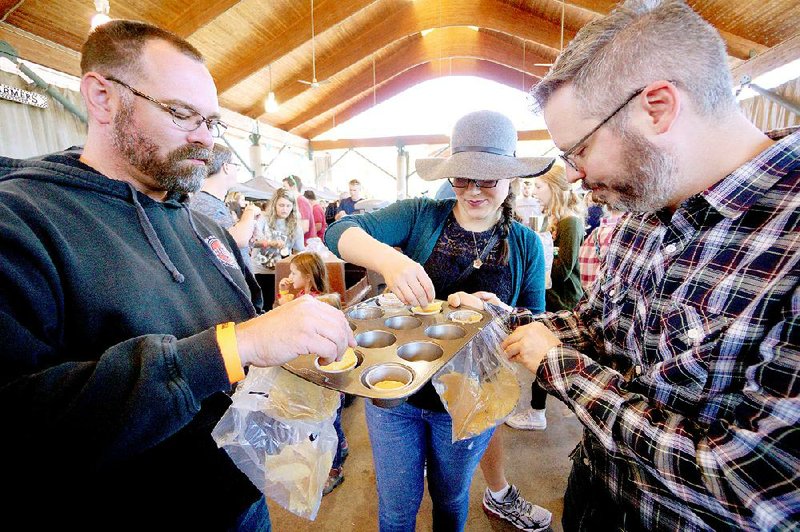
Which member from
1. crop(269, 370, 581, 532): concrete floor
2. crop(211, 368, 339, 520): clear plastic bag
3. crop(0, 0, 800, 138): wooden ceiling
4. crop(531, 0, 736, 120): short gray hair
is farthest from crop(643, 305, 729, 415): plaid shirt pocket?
crop(0, 0, 800, 138): wooden ceiling

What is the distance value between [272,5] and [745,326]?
32.3 ft

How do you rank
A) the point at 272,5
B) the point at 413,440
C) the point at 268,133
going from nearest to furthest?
the point at 413,440 < the point at 272,5 < the point at 268,133

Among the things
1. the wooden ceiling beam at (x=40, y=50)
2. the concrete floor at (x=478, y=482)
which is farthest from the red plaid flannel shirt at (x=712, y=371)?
the wooden ceiling beam at (x=40, y=50)

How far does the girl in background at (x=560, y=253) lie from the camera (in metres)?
3.47

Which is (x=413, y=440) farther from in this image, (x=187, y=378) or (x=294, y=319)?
(x=187, y=378)

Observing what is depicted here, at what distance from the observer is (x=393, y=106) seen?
15219 mm

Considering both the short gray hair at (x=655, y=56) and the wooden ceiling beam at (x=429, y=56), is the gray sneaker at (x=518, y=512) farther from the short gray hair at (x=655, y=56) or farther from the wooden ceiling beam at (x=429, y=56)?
the wooden ceiling beam at (x=429, y=56)

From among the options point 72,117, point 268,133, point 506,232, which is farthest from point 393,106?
point 506,232

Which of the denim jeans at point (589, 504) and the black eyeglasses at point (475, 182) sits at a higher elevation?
the black eyeglasses at point (475, 182)

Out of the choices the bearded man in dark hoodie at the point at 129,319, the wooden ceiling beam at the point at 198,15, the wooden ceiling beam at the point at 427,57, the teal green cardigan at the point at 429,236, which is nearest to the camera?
the bearded man in dark hoodie at the point at 129,319

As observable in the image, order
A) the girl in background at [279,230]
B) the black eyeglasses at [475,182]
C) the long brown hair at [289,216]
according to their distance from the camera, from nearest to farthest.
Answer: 1. the black eyeglasses at [475,182]
2. the girl in background at [279,230]
3. the long brown hair at [289,216]

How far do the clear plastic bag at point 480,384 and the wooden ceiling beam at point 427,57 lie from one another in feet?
40.0

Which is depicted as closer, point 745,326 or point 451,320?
point 745,326

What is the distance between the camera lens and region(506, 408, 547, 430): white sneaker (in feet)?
11.3
